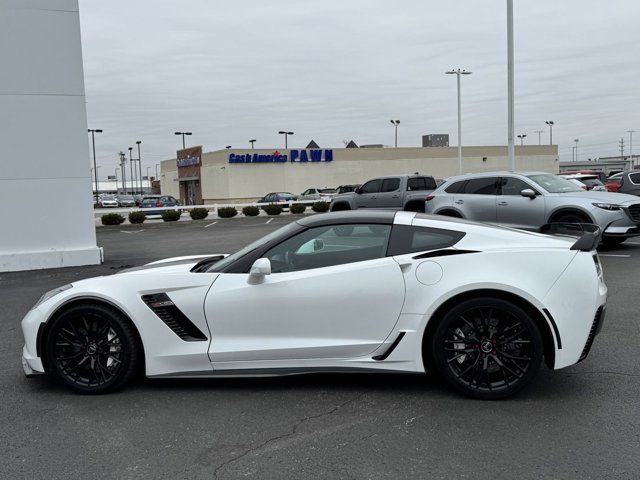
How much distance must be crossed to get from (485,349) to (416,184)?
53.5 feet

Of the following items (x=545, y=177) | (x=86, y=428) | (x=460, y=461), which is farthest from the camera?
(x=545, y=177)

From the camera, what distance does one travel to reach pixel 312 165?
5725 cm

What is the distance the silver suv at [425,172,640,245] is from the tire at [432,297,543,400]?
8.15 m

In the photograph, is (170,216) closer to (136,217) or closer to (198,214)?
(198,214)

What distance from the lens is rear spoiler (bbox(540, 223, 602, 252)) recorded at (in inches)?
173

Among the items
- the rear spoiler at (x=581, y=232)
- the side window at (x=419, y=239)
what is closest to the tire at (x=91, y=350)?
the side window at (x=419, y=239)

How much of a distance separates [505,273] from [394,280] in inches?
31.4

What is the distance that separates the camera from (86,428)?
13.1 ft

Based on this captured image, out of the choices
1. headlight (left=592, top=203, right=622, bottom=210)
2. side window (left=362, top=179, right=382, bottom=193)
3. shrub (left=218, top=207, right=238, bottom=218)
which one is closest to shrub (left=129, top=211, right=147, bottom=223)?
shrub (left=218, top=207, right=238, bottom=218)

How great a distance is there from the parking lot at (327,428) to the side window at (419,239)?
1101 mm

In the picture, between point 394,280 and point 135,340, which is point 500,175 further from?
point 135,340

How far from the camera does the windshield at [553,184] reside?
12242 millimetres

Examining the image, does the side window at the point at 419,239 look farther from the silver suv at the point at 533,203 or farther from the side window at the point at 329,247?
the silver suv at the point at 533,203

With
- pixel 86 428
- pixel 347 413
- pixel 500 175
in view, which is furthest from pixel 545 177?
pixel 86 428
